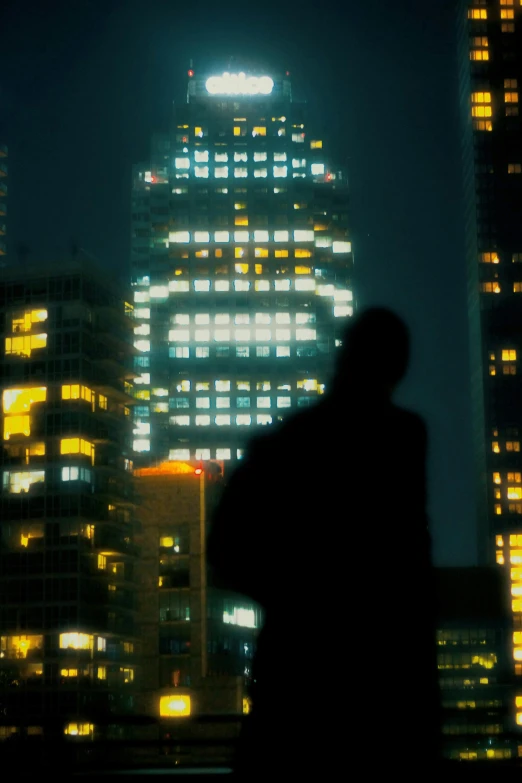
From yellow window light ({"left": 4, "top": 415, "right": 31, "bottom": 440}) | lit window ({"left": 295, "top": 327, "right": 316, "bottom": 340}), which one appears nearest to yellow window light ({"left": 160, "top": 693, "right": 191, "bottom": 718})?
yellow window light ({"left": 4, "top": 415, "right": 31, "bottom": 440})

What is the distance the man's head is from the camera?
11.9ft

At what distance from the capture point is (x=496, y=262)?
172000mm

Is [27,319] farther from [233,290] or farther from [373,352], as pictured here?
[373,352]

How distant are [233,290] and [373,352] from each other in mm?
162369

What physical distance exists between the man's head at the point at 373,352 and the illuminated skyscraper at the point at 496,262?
157574 mm

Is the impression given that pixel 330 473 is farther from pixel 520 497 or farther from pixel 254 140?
pixel 254 140

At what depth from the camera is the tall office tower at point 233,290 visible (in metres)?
164

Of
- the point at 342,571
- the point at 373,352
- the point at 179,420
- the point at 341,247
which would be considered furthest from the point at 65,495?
the point at 342,571

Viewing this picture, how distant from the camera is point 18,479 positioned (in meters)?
92.8

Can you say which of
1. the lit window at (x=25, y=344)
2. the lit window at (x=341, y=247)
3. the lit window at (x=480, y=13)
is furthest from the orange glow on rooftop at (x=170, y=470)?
the lit window at (x=480, y=13)

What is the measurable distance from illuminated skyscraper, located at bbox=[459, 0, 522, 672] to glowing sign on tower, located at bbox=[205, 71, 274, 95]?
91.9ft

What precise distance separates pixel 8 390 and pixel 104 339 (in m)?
7.70

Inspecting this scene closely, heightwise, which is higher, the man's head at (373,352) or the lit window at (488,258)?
the lit window at (488,258)

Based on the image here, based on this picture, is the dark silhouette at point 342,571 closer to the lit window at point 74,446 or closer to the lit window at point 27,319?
the lit window at point 74,446
